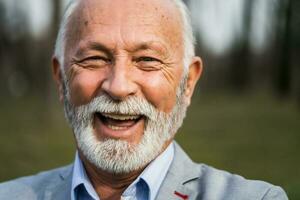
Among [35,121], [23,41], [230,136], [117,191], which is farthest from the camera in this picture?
[23,41]

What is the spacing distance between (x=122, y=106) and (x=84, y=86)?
21cm

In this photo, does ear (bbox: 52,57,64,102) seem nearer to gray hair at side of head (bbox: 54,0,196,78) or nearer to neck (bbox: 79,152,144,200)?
gray hair at side of head (bbox: 54,0,196,78)

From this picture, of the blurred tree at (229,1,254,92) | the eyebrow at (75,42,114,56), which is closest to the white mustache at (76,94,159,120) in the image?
the eyebrow at (75,42,114,56)

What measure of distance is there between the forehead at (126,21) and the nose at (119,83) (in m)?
0.15

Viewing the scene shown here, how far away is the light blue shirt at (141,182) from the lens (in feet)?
9.37

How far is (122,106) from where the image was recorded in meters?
2.76

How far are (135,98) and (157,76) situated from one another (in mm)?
164

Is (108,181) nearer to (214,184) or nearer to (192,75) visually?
(214,184)

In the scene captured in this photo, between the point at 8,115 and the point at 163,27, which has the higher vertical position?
the point at 163,27

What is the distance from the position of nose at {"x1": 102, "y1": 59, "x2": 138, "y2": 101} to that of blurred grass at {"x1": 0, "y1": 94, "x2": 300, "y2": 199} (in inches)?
124

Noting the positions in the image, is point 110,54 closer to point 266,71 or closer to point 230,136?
point 230,136

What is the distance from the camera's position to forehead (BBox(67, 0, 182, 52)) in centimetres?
283

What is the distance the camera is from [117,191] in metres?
2.94

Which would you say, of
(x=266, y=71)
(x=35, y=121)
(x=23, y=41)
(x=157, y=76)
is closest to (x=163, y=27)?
(x=157, y=76)
